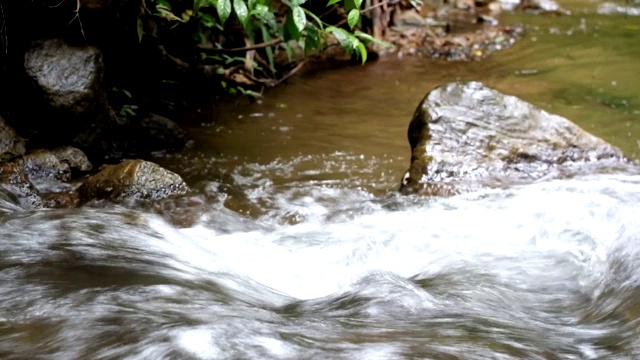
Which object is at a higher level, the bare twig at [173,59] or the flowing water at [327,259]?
the bare twig at [173,59]

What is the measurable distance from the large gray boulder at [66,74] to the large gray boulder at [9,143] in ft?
1.01

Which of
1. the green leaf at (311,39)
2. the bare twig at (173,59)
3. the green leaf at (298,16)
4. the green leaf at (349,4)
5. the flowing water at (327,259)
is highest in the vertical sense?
the green leaf at (349,4)

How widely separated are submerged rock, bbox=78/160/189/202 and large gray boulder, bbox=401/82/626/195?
1496 millimetres

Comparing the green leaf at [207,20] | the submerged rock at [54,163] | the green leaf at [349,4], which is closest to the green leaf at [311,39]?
the green leaf at [349,4]

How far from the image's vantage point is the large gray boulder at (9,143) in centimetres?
426

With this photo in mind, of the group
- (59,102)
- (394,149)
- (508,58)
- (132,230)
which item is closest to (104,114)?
(59,102)

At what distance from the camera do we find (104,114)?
15.7ft

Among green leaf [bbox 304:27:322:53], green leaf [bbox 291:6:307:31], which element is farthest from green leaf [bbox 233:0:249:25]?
green leaf [bbox 304:27:322:53]

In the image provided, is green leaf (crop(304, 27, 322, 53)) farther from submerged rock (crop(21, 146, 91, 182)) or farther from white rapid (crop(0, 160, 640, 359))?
submerged rock (crop(21, 146, 91, 182))

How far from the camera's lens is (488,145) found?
4.68 m

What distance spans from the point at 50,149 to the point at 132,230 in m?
1.61

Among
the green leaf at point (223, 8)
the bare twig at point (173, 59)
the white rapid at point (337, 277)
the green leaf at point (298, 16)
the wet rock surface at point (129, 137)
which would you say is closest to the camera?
the white rapid at point (337, 277)

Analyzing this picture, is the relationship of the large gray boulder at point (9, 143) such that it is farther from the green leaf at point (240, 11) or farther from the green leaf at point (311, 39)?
the green leaf at point (311, 39)

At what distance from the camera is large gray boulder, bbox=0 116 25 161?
426cm
